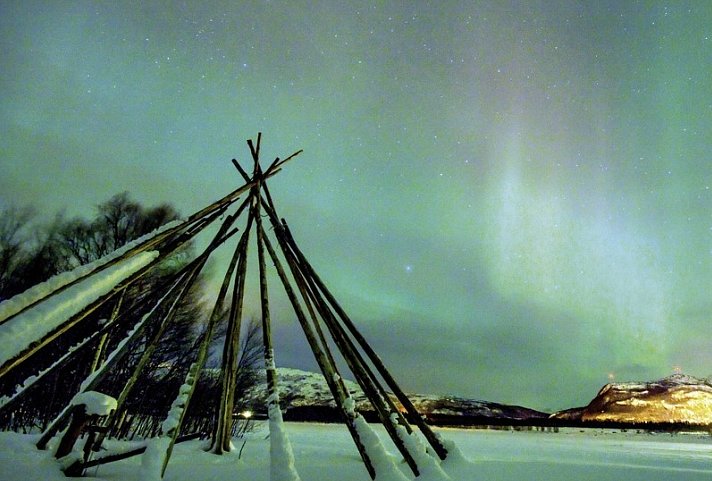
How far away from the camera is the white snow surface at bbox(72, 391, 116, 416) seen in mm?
3129

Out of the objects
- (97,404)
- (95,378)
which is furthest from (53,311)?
(95,378)

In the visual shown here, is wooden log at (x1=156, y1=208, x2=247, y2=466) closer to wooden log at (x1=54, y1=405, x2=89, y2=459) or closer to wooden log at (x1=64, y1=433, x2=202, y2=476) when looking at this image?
wooden log at (x1=64, y1=433, x2=202, y2=476)

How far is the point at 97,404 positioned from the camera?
313 centimetres

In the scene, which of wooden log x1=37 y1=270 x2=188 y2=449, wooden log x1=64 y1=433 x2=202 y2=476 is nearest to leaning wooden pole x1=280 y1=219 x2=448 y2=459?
wooden log x1=37 y1=270 x2=188 y2=449

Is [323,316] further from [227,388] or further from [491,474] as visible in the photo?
[491,474]

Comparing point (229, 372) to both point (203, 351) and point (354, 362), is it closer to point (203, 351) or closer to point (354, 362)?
point (203, 351)

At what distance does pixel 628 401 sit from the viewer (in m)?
57.5

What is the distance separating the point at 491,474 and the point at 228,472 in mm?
2696

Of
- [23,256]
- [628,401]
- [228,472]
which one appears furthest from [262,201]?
[628,401]

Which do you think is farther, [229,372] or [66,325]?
[229,372]

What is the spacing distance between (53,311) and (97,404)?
0.80m

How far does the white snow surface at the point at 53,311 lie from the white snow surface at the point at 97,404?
613 millimetres

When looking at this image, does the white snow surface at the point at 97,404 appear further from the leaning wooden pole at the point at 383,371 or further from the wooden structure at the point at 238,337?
the leaning wooden pole at the point at 383,371

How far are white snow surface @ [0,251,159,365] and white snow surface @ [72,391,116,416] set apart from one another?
2.01ft
